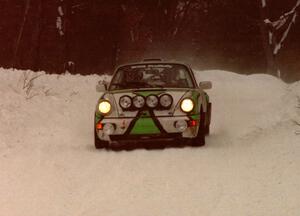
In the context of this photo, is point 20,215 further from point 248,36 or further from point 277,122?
point 248,36

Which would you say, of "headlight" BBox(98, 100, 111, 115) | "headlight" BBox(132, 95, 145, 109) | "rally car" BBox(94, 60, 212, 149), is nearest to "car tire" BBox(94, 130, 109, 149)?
"rally car" BBox(94, 60, 212, 149)

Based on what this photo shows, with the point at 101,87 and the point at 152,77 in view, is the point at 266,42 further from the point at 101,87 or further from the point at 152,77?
the point at 101,87

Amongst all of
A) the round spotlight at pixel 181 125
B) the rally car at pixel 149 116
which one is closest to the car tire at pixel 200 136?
the rally car at pixel 149 116

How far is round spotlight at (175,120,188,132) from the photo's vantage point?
963cm

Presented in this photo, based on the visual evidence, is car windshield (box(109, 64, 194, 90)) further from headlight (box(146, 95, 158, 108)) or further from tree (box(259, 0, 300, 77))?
tree (box(259, 0, 300, 77))

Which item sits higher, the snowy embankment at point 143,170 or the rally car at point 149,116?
the rally car at point 149,116

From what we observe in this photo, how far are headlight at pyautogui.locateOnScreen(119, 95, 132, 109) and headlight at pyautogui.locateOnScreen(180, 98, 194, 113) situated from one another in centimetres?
82

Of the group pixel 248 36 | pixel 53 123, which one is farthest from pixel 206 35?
pixel 53 123

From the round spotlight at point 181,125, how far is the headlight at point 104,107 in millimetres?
1100

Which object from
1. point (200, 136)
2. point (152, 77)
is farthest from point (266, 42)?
point (200, 136)

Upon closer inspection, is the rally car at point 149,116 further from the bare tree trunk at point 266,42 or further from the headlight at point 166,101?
the bare tree trunk at point 266,42

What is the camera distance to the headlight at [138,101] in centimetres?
973

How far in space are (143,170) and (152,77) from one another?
9.84 ft

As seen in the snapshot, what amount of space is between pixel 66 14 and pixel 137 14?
9830mm
